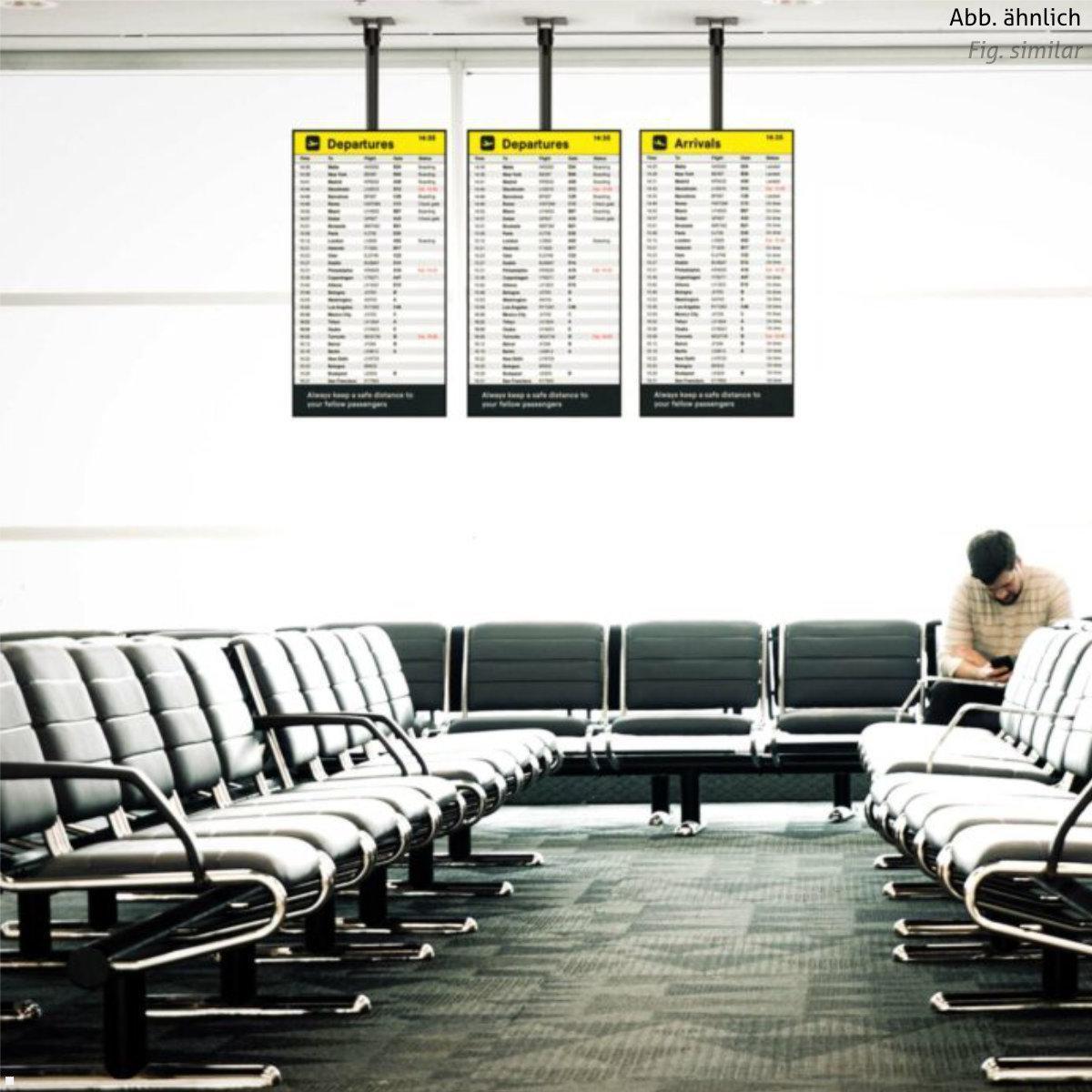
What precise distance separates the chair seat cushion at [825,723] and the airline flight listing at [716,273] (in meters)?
1.40

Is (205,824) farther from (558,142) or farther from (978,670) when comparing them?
(558,142)

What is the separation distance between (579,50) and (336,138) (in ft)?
4.71

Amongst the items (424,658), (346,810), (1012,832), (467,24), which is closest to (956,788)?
(1012,832)

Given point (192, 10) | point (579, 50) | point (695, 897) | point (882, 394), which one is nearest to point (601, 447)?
point (882, 394)

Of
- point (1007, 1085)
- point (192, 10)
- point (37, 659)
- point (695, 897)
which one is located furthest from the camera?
point (192, 10)

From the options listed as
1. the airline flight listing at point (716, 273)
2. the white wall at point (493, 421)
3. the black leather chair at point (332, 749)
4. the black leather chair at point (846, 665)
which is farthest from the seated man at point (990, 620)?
the black leather chair at point (332, 749)

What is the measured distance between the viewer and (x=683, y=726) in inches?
293

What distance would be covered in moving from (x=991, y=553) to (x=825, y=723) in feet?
3.61

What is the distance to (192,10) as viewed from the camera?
25.9 ft

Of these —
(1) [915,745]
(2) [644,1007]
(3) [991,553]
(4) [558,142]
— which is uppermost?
(4) [558,142]

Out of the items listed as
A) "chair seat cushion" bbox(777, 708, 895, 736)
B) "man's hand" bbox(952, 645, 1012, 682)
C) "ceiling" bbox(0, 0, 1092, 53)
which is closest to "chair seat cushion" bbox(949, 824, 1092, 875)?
"man's hand" bbox(952, 645, 1012, 682)

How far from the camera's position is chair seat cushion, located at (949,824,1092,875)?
3424 millimetres

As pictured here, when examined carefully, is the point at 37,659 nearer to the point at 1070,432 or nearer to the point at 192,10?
the point at 192,10

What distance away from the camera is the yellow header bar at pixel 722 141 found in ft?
25.9
